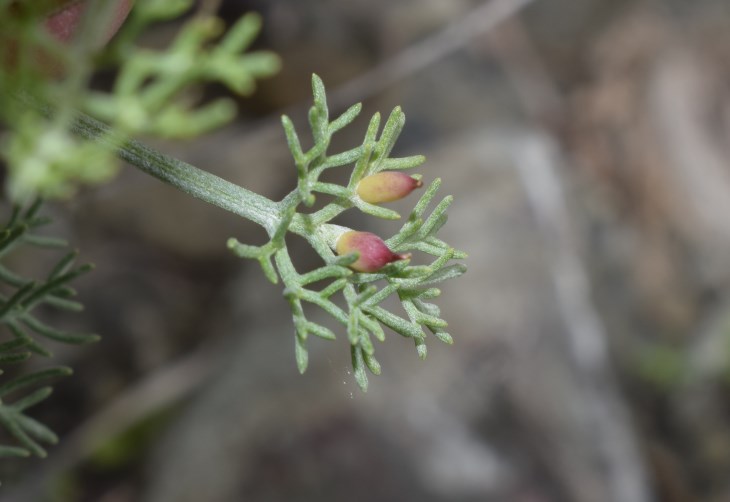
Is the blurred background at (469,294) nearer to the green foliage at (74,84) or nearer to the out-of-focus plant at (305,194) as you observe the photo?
the green foliage at (74,84)

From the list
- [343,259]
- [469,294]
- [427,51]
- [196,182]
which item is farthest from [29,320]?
[427,51]

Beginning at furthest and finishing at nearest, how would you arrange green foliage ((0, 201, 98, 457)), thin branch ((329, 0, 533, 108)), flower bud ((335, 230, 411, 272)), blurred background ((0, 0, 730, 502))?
thin branch ((329, 0, 533, 108)) → blurred background ((0, 0, 730, 502)) → green foliage ((0, 201, 98, 457)) → flower bud ((335, 230, 411, 272))

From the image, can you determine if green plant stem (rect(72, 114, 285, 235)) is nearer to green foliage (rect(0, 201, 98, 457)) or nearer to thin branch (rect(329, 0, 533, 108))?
green foliage (rect(0, 201, 98, 457))

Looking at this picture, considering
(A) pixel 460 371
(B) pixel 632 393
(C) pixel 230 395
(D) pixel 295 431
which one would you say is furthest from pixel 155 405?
(B) pixel 632 393

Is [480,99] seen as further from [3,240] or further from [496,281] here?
[3,240]

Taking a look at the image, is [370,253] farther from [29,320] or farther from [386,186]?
[29,320]

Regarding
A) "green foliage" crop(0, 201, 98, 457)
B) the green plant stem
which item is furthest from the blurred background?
the green plant stem

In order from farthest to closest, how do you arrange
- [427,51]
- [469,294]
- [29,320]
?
[427,51], [469,294], [29,320]
